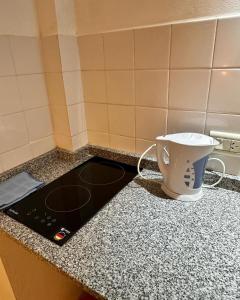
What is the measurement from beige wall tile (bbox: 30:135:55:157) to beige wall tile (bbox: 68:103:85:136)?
143 mm

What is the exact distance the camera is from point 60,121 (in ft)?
3.48

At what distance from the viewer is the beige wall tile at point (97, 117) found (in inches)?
41.4

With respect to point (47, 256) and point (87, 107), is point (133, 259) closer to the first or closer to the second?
point (47, 256)

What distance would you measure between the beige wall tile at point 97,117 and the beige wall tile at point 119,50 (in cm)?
20

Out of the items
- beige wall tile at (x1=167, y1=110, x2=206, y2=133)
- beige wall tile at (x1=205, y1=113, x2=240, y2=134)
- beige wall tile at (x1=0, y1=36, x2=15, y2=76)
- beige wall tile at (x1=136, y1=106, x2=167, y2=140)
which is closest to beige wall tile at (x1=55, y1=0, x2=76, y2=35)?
beige wall tile at (x1=0, y1=36, x2=15, y2=76)

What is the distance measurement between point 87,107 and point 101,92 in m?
0.12

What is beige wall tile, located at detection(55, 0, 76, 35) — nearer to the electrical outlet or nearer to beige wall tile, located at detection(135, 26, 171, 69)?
beige wall tile, located at detection(135, 26, 171, 69)

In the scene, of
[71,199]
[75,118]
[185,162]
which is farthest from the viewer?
[75,118]

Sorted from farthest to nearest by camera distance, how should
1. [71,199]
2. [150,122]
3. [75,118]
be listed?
[75,118] → [150,122] → [71,199]

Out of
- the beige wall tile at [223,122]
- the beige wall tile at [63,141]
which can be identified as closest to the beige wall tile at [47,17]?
the beige wall tile at [63,141]

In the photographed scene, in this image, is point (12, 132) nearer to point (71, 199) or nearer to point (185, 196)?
point (71, 199)

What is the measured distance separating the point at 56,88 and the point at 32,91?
0.11 metres

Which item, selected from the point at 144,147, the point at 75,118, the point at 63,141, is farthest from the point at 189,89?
the point at 63,141

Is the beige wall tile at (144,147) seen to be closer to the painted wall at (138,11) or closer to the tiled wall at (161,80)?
the tiled wall at (161,80)
